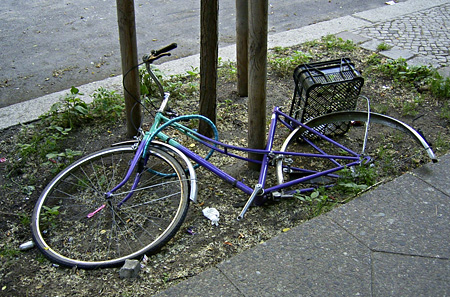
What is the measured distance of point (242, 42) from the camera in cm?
459

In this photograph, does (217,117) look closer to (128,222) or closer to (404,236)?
(128,222)

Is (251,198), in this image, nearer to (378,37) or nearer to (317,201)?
(317,201)

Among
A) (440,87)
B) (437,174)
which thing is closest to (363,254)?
(437,174)

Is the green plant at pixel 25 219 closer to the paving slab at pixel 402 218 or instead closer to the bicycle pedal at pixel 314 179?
the bicycle pedal at pixel 314 179

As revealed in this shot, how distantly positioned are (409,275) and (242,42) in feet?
9.21

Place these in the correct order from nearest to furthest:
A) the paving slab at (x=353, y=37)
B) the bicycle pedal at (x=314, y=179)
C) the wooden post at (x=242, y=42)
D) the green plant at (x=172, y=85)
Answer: the bicycle pedal at (x=314, y=179), the wooden post at (x=242, y=42), the green plant at (x=172, y=85), the paving slab at (x=353, y=37)

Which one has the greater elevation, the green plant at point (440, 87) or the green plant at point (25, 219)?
the green plant at point (440, 87)

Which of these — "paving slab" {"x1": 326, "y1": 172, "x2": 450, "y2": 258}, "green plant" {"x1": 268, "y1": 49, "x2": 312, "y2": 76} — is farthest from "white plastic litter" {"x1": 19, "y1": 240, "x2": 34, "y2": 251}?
"green plant" {"x1": 268, "y1": 49, "x2": 312, "y2": 76}

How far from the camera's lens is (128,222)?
127 inches

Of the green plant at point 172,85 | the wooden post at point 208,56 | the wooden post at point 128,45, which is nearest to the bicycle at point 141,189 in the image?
the wooden post at point 128,45

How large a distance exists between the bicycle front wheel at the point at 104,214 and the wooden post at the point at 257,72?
0.72 meters

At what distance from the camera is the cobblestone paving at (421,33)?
5.88 m

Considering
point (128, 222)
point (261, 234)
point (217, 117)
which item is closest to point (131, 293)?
point (128, 222)

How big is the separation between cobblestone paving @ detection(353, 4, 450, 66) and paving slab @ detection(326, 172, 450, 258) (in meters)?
2.90
